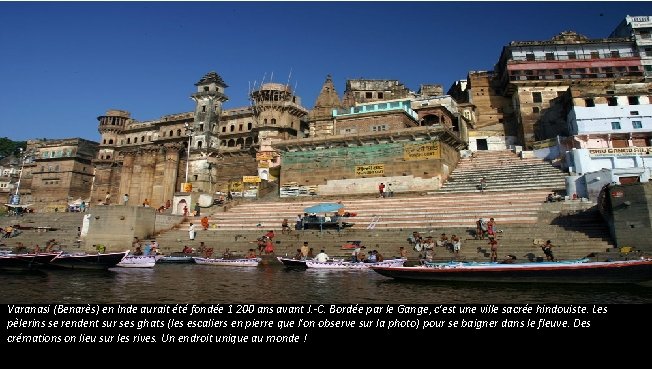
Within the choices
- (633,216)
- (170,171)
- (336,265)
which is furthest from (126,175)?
Result: (633,216)

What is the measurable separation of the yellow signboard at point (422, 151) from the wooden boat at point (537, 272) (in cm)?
1768

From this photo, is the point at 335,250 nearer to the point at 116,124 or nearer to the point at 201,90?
the point at 201,90

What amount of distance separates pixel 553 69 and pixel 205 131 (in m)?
37.7

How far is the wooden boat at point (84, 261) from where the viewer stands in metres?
15.9

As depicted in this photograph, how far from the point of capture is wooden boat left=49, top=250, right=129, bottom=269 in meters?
15.9

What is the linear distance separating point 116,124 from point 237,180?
24.8 meters

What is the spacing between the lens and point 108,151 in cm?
5509

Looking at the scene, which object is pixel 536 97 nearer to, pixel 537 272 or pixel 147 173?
pixel 537 272

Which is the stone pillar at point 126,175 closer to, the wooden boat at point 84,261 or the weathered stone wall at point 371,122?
the weathered stone wall at point 371,122

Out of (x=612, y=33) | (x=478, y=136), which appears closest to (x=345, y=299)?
(x=478, y=136)

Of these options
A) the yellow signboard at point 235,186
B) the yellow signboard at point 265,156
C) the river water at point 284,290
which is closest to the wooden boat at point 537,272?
the river water at point 284,290

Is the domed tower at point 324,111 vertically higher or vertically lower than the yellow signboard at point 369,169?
higher

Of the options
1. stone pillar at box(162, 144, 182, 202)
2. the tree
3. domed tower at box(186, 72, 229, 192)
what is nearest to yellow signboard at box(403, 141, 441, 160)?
domed tower at box(186, 72, 229, 192)
